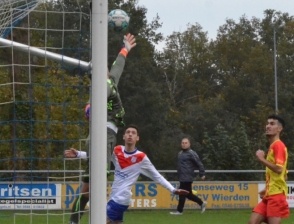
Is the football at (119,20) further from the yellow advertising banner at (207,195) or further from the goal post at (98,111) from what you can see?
the yellow advertising banner at (207,195)

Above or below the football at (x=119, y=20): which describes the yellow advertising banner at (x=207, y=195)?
below

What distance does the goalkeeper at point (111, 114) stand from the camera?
9.32 meters

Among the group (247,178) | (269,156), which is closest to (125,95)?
(247,178)

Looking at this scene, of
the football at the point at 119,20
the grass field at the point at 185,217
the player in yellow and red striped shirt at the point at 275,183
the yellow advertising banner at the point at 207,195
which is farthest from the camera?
the yellow advertising banner at the point at 207,195

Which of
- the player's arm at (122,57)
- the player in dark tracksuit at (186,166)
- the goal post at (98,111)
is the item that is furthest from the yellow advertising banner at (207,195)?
the goal post at (98,111)

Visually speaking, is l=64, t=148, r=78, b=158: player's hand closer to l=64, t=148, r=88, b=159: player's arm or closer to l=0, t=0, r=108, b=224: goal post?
l=64, t=148, r=88, b=159: player's arm

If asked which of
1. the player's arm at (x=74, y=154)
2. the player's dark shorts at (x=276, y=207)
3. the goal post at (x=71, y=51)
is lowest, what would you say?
the player's dark shorts at (x=276, y=207)

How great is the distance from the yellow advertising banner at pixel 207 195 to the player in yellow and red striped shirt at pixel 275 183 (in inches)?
435

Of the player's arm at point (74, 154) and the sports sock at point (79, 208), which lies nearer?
the player's arm at point (74, 154)

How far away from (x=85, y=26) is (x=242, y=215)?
1322 centimetres

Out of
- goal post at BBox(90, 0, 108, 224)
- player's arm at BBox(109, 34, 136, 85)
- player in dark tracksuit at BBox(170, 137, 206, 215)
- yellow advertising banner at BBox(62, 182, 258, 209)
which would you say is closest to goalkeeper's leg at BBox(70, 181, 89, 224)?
goal post at BBox(90, 0, 108, 224)

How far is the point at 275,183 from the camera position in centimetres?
1145

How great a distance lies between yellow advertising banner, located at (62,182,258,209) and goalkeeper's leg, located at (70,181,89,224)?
1207 cm

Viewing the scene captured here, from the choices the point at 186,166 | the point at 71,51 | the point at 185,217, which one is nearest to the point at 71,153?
the point at 71,51
